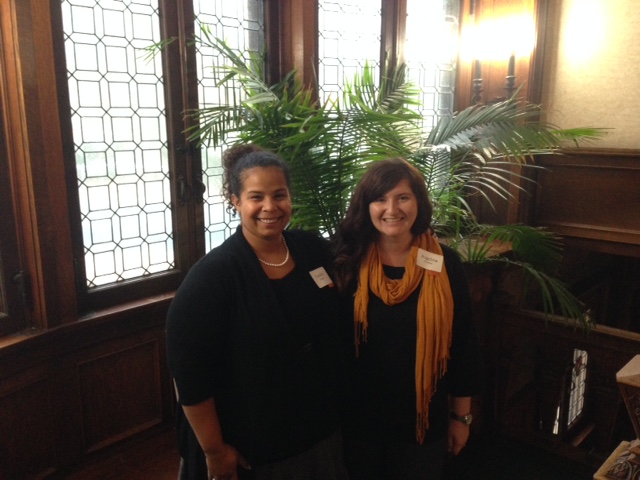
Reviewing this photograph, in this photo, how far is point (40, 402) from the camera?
190cm

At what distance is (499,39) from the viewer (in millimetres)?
3316

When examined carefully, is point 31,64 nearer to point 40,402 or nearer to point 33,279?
point 33,279

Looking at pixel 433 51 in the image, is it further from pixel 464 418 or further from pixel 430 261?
pixel 464 418

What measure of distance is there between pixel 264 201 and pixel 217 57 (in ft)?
4.03

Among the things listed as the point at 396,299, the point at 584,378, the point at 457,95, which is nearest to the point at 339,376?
the point at 396,299

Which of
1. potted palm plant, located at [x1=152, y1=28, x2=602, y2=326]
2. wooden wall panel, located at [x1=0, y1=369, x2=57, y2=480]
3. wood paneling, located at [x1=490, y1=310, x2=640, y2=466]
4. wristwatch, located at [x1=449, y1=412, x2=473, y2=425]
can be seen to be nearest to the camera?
wristwatch, located at [x1=449, y1=412, x2=473, y2=425]

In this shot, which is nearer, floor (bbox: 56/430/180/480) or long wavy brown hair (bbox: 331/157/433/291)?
long wavy brown hair (bbox: 331/157/433/291)

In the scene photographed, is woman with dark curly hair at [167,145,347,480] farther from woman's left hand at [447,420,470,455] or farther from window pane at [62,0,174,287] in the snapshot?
window pane at [62,0,174,287]

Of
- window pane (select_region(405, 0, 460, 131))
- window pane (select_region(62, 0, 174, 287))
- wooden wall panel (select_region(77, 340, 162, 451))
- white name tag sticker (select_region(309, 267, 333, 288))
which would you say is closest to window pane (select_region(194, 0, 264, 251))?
window pane (select_region(62, 0, 174, 287))

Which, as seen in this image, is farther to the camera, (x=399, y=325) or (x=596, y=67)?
(x=596, y=67)

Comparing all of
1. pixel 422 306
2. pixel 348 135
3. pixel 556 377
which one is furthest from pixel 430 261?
pixel 556 377

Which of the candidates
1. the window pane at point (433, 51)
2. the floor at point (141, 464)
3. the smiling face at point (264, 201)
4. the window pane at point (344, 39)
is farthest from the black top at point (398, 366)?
the window pane at point (433, 51)

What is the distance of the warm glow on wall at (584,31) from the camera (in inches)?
137

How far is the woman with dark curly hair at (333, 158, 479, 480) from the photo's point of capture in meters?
1.50
